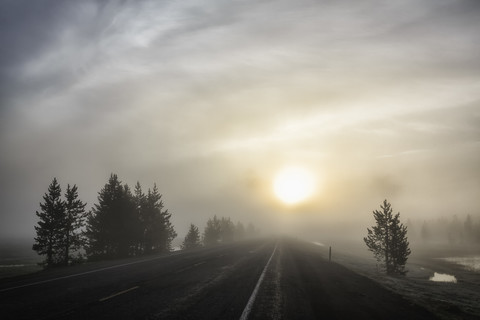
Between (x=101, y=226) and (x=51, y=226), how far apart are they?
5.41 metres

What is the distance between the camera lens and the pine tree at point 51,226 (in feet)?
106

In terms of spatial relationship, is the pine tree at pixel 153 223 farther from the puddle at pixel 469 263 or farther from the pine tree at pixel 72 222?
the puddle at pixel 469 263

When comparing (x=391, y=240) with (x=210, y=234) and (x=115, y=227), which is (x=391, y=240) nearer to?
(x=115, y=227)

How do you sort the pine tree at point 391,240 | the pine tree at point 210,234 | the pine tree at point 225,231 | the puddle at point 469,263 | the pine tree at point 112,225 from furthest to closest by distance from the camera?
the pine tree at point 225,231 < the pine tree at point 210,234 < the puddle at point 469,263 < the pine tree at point 112,225 < the pine tree at point 391,240

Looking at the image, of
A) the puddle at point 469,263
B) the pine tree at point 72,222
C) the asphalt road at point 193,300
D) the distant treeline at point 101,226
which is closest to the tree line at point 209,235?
the distant treeline at point 101,226

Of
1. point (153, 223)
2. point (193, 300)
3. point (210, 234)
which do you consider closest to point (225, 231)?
point (210, 234)

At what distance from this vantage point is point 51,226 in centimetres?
3288

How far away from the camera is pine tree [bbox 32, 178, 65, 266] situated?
32250 millimetres

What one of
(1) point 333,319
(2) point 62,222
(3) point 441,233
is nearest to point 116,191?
(2) point 62,222

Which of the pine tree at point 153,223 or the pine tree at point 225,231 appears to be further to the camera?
the pine tree at point 225,231

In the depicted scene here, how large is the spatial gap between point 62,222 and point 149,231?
469 inches

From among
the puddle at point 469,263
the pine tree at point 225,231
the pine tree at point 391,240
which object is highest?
the pine tree at point 391,240

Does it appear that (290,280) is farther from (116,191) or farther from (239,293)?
(116,191)

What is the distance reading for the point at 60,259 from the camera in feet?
110
